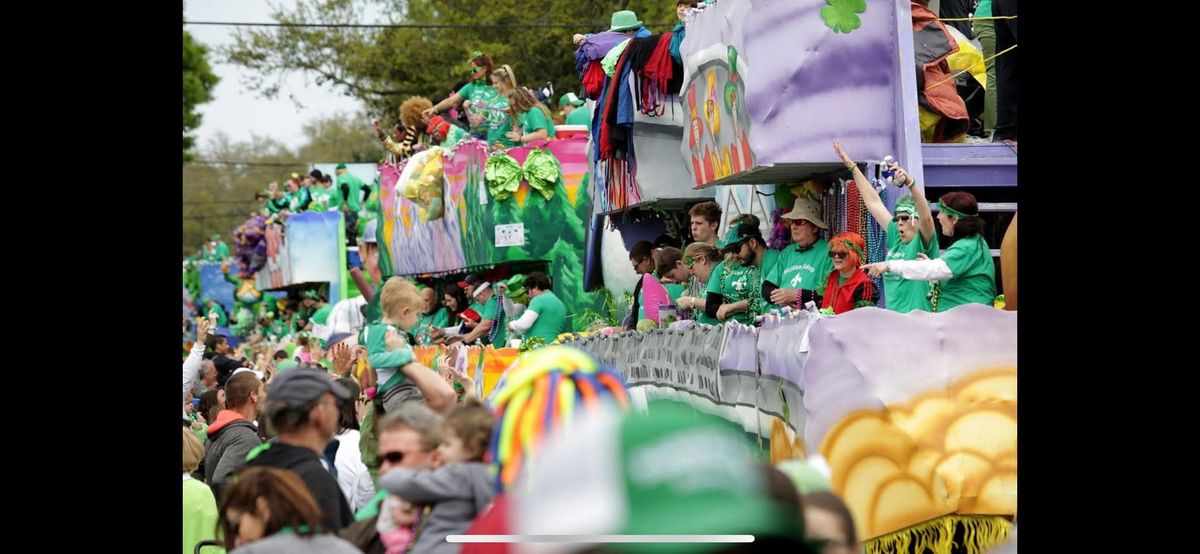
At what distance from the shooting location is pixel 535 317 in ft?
37.0

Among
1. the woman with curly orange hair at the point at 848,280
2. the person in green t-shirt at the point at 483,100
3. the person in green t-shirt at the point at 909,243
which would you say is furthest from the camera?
the person in green t-shirt at the point at 483,100

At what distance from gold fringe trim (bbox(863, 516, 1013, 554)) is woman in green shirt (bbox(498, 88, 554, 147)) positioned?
9.29 meters

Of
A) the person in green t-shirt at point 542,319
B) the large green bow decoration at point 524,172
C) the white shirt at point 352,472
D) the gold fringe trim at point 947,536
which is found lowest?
the gold fringe trim at point 947,536

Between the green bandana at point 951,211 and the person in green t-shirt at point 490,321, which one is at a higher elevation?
the green bandana at point 951,211

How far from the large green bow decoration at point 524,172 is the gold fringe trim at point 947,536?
919cm

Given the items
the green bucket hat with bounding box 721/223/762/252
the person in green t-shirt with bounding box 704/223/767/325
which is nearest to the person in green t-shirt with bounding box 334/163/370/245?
the green bucket hat with bounding box 721/223/762/252

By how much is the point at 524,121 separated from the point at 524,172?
0.55m

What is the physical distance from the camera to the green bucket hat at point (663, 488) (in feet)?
9.44

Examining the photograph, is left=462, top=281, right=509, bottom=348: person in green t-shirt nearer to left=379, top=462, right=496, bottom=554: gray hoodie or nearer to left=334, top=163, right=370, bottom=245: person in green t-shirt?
left=379, top=462, right=496, bottom=554: gray hoodie

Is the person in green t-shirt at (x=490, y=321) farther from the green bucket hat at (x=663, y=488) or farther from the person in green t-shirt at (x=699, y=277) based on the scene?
the green bucket hat at (x=663, y=488)

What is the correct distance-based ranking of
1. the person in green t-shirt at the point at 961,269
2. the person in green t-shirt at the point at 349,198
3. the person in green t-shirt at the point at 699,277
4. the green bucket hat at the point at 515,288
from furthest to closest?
the person in green t-shirt at the point at 349,198 < the green bucket hat at the point at 515,288 < the person in green t-shirt at the point at 699,277 < the person in green t-shirt at the point at 961,269

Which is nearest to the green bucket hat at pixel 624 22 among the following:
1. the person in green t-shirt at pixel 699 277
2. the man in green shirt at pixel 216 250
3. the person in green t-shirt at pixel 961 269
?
the person in green t-shirt at pixel 699 277

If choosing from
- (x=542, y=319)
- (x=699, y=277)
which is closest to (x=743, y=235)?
(x=699, y=277)
